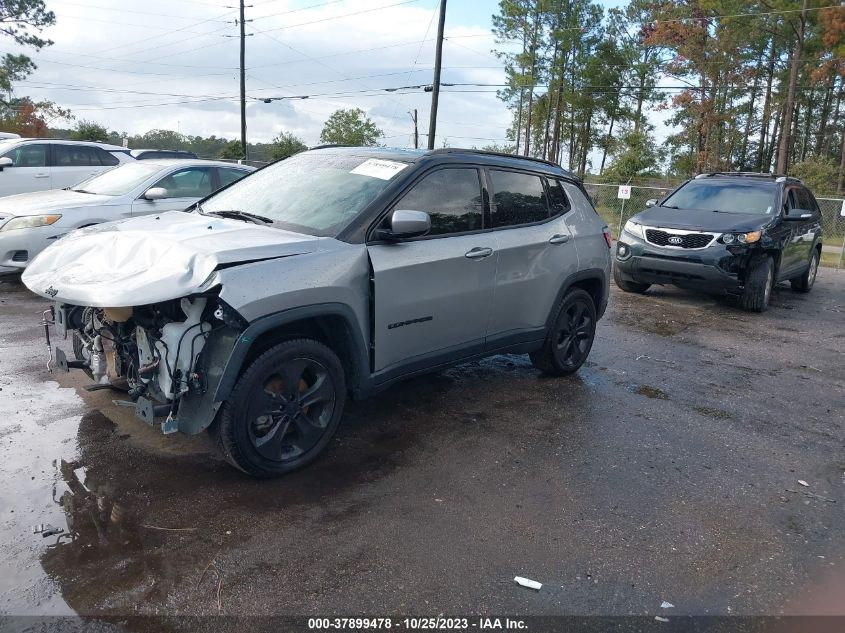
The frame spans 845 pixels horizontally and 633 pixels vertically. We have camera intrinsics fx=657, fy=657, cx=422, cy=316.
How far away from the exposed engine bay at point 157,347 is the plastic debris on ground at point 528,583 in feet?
5.86

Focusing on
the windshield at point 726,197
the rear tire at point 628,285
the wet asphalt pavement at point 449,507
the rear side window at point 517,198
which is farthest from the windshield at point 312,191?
the windshield at point 726,197

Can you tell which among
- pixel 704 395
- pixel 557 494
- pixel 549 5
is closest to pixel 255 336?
pixel 557 494

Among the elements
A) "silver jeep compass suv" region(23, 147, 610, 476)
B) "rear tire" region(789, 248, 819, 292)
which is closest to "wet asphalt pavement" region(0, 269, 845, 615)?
"silver jeep compass suv" region(23, 147, 610, 476)

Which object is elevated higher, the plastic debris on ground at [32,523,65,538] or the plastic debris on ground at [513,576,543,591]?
the plastic debris on ground at [32,523,65,538]

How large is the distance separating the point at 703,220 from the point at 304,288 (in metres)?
7.52

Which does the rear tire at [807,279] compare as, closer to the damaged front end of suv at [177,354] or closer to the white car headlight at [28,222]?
the damaged front end of suv at [177,354]

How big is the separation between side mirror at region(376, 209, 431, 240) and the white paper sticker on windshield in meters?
0.42

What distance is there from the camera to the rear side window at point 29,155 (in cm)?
1132

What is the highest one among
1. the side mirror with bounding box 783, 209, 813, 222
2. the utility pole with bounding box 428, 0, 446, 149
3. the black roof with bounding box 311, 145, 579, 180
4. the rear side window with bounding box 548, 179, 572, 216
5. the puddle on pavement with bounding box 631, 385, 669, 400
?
the utility pole with bounding box 428, 0, 446, 149

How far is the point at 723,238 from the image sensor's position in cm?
891

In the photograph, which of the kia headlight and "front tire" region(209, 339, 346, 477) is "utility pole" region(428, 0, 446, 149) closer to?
the kia headlight

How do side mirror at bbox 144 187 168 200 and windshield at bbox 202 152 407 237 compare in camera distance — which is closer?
windshield at bbox 202 152 407 237

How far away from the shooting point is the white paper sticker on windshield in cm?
437

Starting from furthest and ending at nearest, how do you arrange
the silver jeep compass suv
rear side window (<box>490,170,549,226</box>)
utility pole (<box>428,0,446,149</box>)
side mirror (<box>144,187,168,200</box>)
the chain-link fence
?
utility pole (<box>428,0,446,149</box>) < the chain-link fence < side mirror (<box>144,187,168,200</box>) < rear side window (<box>490,170,549,226</box>) < the silver jeep compass suv
